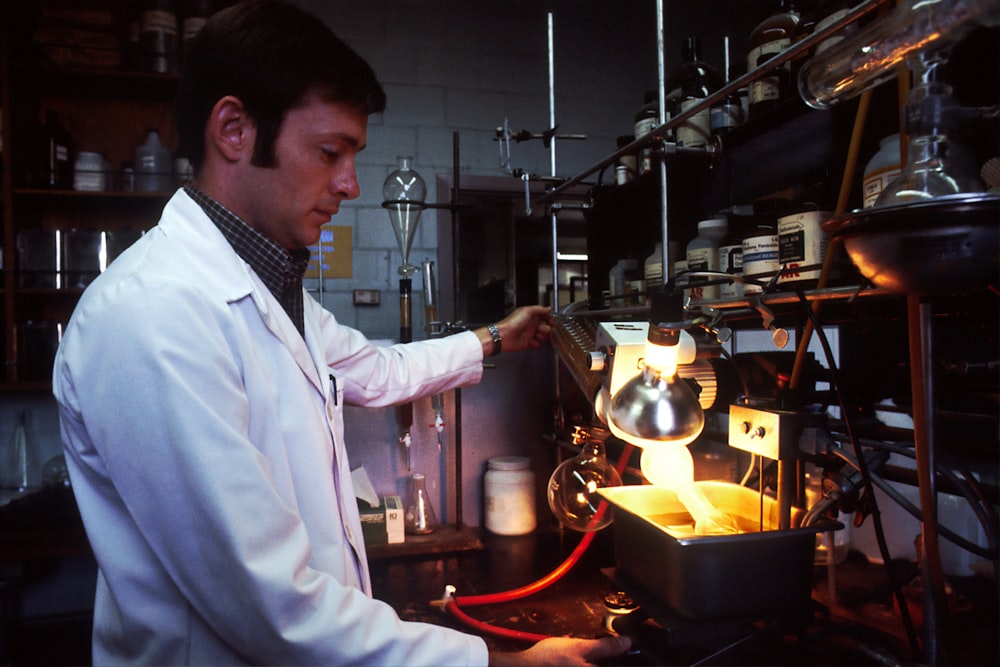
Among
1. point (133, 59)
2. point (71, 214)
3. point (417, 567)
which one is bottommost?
point (417, 567)

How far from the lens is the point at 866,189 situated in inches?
31.5

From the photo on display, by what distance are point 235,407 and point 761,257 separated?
0.78 m

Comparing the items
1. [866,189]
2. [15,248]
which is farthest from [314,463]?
[15,248]

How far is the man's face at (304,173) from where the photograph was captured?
2.85 feet

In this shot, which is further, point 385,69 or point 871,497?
point 385,69

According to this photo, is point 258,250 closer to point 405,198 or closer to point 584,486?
point 584,486

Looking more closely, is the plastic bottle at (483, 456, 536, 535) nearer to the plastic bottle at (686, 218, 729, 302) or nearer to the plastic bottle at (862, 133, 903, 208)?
the plastic bottle at (686, 218, 729, 302)

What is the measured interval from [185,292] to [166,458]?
189 mm

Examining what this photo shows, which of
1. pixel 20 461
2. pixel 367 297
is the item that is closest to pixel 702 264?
pixel 367 297

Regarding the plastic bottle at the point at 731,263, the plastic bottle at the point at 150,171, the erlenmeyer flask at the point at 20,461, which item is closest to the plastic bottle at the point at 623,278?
the plastic bottle at the point at 731,263

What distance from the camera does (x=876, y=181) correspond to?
2.53 feet

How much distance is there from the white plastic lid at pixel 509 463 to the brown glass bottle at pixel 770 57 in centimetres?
111

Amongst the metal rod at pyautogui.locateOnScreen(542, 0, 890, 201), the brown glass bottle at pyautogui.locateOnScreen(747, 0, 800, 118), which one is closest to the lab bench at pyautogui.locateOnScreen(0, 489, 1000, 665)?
the metal rod at pyautogui.locateOnScreen(542, 0, 890, 201)

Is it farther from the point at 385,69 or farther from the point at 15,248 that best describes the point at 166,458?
the point at 385,69
